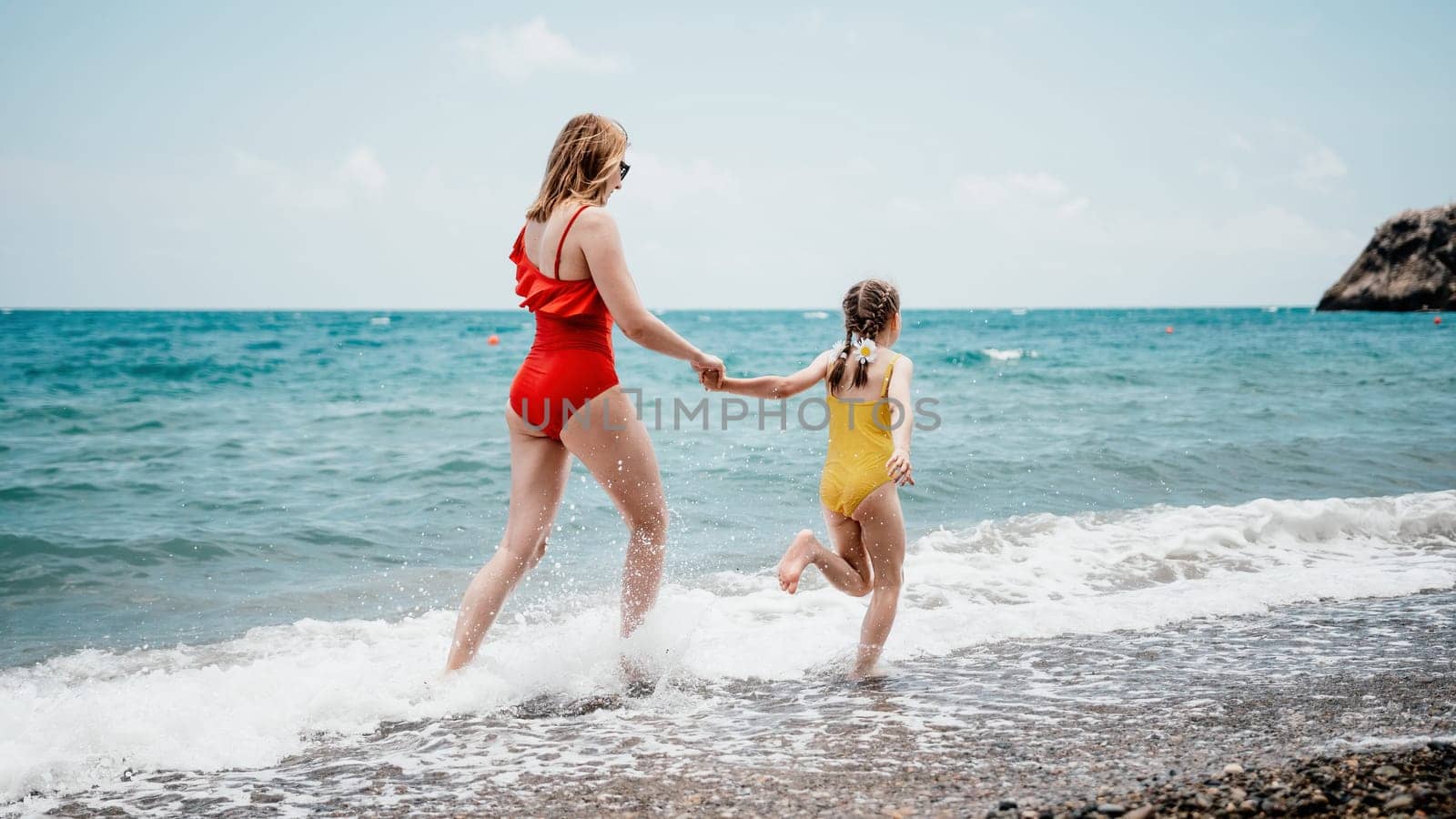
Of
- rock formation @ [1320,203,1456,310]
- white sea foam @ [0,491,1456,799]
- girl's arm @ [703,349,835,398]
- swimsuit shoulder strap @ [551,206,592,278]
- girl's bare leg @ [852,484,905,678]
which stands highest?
rock formation @ [1320,203,1456,310]

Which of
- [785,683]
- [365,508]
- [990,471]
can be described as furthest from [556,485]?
[990,471]

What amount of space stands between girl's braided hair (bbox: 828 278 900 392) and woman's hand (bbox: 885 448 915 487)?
41 centimetres

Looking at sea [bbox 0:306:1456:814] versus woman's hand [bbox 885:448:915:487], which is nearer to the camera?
sea [bbox 0:306:1456:814]

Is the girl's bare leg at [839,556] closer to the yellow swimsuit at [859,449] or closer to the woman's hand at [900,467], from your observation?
the yellow swimsuit at [859,449]

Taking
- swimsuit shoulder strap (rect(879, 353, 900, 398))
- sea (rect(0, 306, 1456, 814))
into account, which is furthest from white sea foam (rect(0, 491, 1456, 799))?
swimsuit shoulder strap (rect(879, 353, 900, 398))

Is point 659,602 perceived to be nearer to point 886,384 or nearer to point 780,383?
point 780,383

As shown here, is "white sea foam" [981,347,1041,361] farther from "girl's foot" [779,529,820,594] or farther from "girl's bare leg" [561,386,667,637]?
"girl's bare leg" [561,386,667,637]

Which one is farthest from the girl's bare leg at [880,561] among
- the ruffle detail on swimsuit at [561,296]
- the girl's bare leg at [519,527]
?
the ruffle detail on swimsuit at [561,296]

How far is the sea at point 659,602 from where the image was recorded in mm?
3463

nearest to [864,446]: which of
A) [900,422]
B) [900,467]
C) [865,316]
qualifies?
[900,422]

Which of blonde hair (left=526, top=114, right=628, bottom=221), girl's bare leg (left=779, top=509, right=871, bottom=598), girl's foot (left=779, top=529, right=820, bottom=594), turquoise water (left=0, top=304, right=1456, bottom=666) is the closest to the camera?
blonde hair (left=526, top=114, right=628, bottom=221)

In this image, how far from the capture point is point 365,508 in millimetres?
8695

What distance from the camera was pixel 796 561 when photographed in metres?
4.10

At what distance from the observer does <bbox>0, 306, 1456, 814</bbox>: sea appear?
346 cm
